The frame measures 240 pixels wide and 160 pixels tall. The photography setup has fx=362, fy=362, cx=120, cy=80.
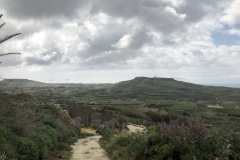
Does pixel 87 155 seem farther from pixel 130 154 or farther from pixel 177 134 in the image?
pixel 177 134

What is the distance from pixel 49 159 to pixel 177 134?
715 cm

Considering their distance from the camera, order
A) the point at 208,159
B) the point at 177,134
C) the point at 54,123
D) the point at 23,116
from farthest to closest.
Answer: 1. the point at 54,123
2. the point at 23,116
3. the point at 177,134
4. the point at 208,159

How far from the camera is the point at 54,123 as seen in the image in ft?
89.5

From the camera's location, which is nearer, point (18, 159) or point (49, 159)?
point (18, 159)

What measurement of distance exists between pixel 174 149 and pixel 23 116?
8.99 meters

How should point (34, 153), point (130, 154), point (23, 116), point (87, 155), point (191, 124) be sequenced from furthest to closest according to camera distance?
point (87, 155) < point (23, 116) < point (130, 154) < point (34, 153) < point (191, 124)

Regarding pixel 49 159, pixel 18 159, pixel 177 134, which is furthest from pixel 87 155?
pixel 177 134

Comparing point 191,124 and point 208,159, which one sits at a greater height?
point 191,124

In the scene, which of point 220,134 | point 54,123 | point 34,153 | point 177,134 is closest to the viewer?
point 220,134

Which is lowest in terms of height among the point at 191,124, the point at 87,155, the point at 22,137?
the point at 87,155

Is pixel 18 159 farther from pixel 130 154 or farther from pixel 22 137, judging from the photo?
pixel 130 154

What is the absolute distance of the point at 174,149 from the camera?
13.9 metres

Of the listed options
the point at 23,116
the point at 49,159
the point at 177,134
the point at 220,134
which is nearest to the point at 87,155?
the point at 49,159

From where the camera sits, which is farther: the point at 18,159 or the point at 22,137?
the point at 22,137
